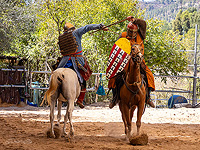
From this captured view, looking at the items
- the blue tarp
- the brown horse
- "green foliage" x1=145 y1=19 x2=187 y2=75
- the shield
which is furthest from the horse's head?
"green foliage" x1=145 y1=19 x2=187 y2=75

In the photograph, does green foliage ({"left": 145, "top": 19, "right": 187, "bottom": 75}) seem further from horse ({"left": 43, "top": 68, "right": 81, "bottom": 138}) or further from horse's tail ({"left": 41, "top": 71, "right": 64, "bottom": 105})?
horse's tail ({"left": 41, "top": 71, "right": 64, "bottom": 105})

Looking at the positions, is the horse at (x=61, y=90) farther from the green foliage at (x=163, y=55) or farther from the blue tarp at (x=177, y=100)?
the green foliage at (x=163, y=55)

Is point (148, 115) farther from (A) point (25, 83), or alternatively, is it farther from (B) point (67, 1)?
(B) point (67, 1)

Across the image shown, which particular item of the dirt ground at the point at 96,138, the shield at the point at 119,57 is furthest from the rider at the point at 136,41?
the dirt ground at the point at 96,138

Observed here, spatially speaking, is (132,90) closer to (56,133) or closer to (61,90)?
(61,90)

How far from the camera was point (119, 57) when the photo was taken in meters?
7.18

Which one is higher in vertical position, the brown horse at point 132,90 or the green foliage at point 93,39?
the green foliage at point 93,39

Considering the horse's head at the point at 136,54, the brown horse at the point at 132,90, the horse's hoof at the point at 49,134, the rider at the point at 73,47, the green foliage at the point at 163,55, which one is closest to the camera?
the horse's head at the point at 136,54

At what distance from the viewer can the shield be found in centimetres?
709

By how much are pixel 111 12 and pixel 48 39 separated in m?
3.97

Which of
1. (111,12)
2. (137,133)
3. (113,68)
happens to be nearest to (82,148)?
(137,133)

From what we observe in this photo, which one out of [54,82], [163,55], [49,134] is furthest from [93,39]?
[49,134]

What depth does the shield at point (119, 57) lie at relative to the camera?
709 cm

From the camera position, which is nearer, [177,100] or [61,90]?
[61,90]
